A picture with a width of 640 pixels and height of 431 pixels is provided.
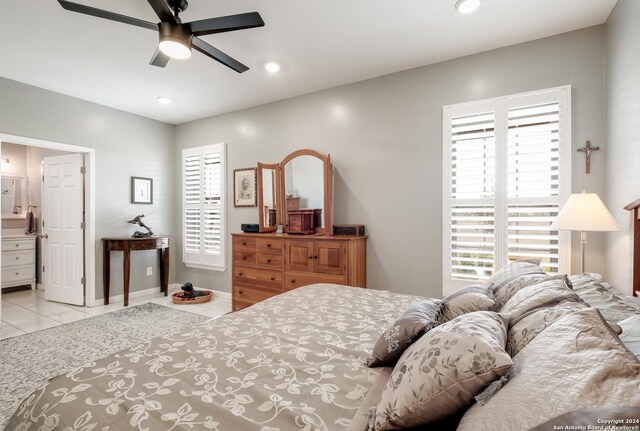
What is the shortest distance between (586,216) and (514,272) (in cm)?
83

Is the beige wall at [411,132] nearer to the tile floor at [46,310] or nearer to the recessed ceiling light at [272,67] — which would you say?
the recessed ceiling light at [272,67]

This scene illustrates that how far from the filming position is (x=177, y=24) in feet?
6.99

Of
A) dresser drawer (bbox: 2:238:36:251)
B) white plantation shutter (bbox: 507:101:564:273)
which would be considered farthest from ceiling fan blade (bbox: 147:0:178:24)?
dresser drawer (bbox: 2:238:36:251)

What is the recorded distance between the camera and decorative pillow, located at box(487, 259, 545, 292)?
5.26 ft

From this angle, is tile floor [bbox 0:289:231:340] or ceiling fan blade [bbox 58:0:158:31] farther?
tile floor [bbox 0:289:231:340]

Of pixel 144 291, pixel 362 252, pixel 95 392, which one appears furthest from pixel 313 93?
pixel 144 291

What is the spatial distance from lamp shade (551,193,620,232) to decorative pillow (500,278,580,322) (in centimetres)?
102

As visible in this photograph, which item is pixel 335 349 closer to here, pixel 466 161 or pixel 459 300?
pixel 459 300

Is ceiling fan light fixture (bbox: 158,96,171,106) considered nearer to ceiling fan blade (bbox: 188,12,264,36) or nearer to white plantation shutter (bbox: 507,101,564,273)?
ceiling fan blade (bbox: 188,12,264,36)

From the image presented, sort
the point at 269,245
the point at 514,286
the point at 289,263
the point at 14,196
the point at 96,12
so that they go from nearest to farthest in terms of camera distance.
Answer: the point at 514,286 → the point at 96,12 → the point at 289,263 → the point at 269,245 → the point at 14,196

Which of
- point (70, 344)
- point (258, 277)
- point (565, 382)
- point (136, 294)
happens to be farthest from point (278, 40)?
point (136, 294)

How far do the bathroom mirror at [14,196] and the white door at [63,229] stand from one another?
1.52 meters

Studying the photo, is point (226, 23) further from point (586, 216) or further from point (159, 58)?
point (586, 216)

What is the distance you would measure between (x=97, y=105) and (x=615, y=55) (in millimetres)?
5818
